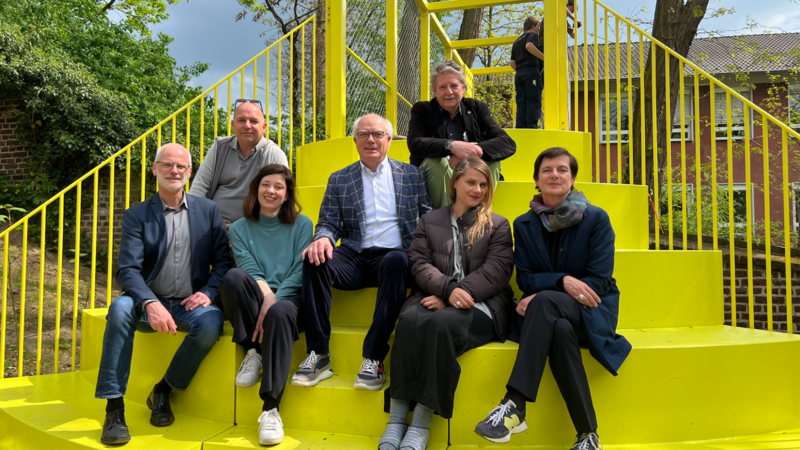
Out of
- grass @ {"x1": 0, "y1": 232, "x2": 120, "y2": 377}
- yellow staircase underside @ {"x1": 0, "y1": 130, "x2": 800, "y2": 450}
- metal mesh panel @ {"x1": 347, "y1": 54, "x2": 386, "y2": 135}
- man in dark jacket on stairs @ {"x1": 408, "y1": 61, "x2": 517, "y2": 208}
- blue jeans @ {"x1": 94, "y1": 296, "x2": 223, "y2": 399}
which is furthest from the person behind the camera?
metal mesh panel @ {"x1": 347, "y1": 54, "x2": 386, "y2": 135}

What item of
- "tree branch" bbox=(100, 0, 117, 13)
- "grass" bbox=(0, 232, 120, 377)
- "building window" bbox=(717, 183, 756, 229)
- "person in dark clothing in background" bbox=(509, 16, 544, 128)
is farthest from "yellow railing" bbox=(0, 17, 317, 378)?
"building window" bbox=(717, 183, 756, 229)

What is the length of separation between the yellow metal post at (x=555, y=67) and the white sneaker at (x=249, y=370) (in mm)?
3117

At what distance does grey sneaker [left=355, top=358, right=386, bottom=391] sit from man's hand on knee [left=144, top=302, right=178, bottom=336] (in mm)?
951

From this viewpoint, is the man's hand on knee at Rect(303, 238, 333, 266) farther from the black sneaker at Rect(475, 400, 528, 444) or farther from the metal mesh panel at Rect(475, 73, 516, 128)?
the metal mesh panel at Rect(475, 73, 516, 128)

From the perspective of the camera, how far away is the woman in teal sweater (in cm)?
239

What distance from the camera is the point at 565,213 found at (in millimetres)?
2459

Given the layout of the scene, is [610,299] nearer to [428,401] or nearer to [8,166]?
[428,401]

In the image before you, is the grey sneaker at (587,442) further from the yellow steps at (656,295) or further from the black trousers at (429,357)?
the yellow steps at (656,295)

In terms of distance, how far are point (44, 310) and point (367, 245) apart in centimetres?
563

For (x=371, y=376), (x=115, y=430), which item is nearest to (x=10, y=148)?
(x=115, y=430)

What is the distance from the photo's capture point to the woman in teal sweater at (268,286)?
2387 millimetres

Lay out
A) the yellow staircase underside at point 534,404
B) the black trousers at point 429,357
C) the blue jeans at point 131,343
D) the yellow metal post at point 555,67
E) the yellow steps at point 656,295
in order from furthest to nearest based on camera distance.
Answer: the yellow metal post at point 555,67 < the yellow steps at point 656,295 < the blue jeans at point 131,343 < the yellow staircase underside at point 534,404 < the black trousers at point 429,357

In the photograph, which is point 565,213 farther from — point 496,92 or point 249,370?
point 496,92

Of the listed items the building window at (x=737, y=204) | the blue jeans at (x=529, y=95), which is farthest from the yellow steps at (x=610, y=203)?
the building window at (x=737, y=204)
